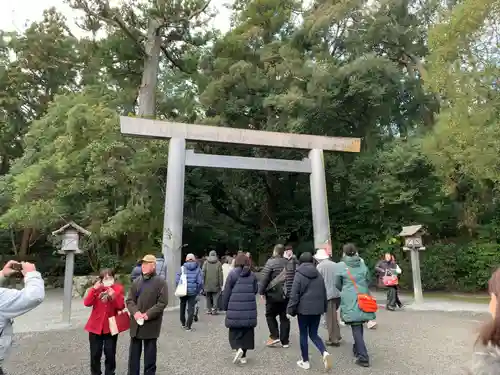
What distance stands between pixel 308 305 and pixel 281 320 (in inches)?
48.2

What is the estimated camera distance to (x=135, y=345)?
3959mm

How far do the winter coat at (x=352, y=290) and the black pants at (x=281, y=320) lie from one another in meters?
0.95

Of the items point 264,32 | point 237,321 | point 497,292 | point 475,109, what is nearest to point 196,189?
point 264,32

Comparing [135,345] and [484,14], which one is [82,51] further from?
[135,345]

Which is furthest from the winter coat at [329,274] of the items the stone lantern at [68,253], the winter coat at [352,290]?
the stone lantern at [68,253]

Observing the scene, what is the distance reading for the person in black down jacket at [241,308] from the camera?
4.72 metres

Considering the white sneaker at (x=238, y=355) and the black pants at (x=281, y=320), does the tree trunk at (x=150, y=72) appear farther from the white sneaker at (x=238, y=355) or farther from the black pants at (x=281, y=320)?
the white sneaker at (x=238, y=355)

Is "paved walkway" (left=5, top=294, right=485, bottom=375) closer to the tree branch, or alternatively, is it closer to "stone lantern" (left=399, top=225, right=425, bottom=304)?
"stone lantern" (left=399, top=225, right=425, bottom=304)

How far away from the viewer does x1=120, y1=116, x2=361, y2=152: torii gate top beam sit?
10.1m

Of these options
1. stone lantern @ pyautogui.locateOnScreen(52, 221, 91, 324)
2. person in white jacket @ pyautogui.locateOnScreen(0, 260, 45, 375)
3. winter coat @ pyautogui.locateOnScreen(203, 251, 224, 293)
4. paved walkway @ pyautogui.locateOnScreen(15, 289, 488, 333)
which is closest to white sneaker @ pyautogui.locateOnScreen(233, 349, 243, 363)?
person in white jacket @ pyautogui.locateOnScreen(0, 260, 45, 375)

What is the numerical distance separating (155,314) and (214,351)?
1.99 meters

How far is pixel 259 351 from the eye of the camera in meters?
5.39

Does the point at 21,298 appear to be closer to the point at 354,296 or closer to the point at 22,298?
the point at 22,298

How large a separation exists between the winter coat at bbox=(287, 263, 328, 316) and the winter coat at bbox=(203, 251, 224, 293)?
3.87 m
